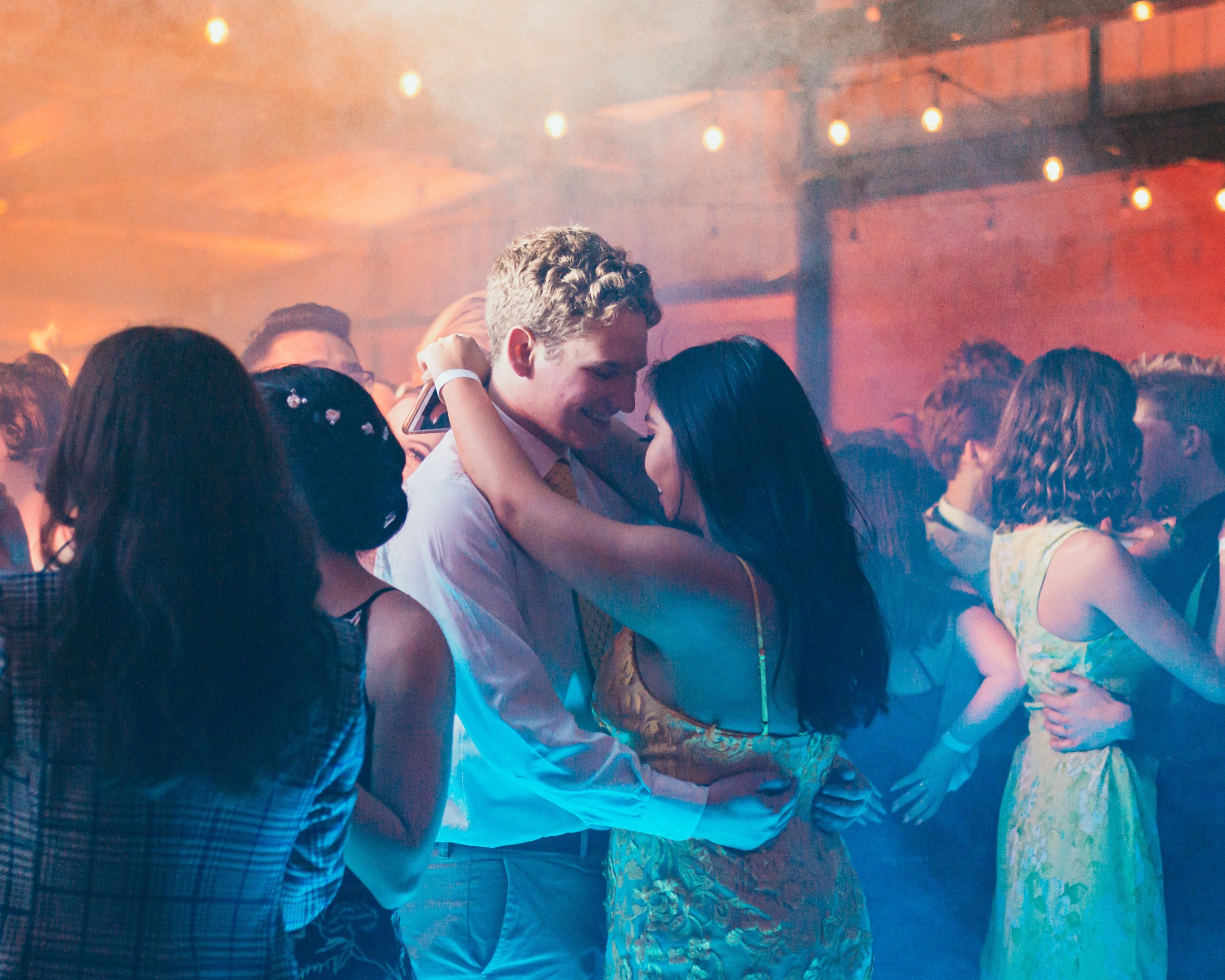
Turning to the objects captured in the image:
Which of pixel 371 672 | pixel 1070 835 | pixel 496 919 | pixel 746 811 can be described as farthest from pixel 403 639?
pixel 1070 835

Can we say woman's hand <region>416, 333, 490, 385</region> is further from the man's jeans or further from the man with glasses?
the man with glasses

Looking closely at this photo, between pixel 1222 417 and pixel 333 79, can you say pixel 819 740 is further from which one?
pixel 333 79

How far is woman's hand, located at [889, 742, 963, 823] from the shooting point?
2643 millimetres

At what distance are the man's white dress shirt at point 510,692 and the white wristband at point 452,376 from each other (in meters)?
0.10

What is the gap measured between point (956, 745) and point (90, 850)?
2172 mm

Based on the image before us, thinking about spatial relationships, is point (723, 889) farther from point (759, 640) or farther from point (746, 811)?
point (759, 640)

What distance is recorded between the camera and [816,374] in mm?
2688

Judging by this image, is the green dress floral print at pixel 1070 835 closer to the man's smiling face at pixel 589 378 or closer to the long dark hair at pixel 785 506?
the long dark hair at pixel 785 506

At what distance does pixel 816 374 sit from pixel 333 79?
1.62 meters

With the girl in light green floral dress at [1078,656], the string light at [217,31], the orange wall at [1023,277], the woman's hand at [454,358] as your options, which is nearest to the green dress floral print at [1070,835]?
the girl in light green floral dress at [1078,656]

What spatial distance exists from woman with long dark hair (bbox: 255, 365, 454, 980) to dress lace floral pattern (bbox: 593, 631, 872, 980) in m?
0.41

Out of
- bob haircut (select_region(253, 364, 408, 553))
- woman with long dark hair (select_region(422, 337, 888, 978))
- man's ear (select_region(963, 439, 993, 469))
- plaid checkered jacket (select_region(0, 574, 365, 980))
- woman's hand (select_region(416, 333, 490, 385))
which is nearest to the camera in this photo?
plaid checkered jacket (select_region(0, 574, 365, 980))

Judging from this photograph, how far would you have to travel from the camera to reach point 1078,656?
2.51m

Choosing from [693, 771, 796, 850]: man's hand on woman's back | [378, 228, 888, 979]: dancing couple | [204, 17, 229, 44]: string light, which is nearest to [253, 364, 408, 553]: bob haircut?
[378, 228, 888, 979]: dancing couple
